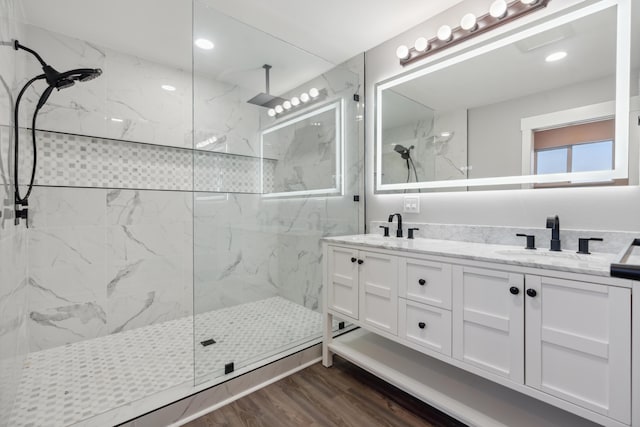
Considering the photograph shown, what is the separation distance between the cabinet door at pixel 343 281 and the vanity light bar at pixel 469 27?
141 centimetres

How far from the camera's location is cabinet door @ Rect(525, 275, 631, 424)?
2.99ft

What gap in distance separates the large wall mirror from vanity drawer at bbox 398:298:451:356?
2.72ft

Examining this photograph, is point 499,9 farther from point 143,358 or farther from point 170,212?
point 143,358

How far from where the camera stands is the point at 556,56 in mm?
1474

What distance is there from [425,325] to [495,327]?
0.32 meters

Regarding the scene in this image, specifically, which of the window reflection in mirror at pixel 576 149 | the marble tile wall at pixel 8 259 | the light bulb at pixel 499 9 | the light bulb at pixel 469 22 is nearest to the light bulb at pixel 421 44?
the light bulb at pixel 469 22

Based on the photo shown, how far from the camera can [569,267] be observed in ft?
3.29

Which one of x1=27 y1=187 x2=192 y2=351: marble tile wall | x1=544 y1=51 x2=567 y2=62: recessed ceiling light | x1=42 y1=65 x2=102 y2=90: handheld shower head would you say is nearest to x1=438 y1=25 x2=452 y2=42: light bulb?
x1=544 y1=51 x2=567 y2=62: recessed ceiling light

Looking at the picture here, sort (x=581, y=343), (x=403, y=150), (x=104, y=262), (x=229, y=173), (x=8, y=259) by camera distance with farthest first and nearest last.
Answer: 1. (x=104, y=262)
2. (x=403, y=150)
3. (x=229, y=173)
4. (x=8, y=259)
5. (x=581, y=343)

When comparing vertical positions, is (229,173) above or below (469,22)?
below

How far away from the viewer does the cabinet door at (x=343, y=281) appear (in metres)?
1.76

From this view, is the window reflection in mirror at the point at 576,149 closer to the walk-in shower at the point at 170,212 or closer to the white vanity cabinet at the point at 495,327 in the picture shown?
the white vanity cabinet at the point at 495,327

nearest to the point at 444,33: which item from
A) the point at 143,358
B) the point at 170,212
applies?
the point at 170,212

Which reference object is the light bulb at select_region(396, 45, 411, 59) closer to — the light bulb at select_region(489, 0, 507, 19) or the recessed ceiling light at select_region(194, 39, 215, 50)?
the light bulb at select_region(489, 0, 507, 19)
